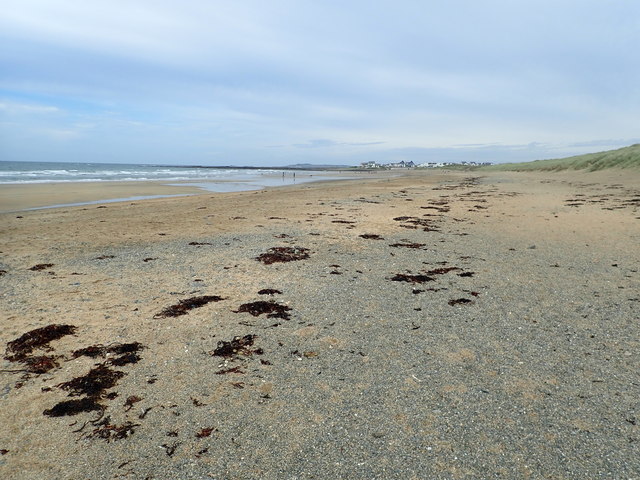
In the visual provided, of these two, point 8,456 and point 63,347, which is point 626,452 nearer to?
point 8,456

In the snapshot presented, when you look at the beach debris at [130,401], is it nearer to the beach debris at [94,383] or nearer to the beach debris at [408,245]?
the beach debris at [94,383]

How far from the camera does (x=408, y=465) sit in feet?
10.8

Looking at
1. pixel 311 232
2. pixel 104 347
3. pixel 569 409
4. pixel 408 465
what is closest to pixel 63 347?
pixel 104 347

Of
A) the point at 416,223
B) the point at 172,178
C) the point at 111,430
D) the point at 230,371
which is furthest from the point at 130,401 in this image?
the point at 172,178

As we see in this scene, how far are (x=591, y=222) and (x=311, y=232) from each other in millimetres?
10538

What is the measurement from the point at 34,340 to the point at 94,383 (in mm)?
1647

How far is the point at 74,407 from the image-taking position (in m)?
4.03

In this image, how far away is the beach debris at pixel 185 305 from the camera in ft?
20.7

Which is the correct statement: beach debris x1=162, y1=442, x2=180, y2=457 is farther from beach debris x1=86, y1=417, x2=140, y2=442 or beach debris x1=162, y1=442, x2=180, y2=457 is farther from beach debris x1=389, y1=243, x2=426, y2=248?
beach debris x1=389, y1=243, x2=426, y2=248

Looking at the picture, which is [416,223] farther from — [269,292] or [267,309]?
[267,309]

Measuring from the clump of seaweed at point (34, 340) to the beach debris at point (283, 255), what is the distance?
448 cm

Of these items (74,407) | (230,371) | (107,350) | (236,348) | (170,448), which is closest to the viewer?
(170,448)

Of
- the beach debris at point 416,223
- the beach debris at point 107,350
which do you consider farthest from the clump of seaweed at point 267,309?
the beach debris at point 416,223

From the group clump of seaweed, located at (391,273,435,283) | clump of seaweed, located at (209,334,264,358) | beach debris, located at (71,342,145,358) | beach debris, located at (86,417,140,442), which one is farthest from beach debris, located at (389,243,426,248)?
beach debris, located at (86,417,140,442)
